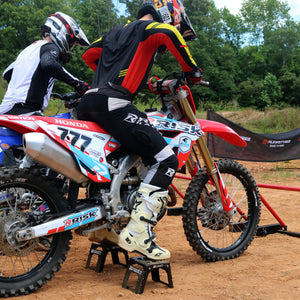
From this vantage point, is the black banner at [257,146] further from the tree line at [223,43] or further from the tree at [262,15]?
the tree at [262,15]

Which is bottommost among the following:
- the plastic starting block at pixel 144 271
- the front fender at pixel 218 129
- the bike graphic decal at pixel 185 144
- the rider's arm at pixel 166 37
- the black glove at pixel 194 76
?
the plastic starting block at pixel 144 271

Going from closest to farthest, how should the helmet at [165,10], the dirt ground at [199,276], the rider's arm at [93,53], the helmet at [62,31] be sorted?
the dirt ground at [199,276], the helmet at [165,10], the rider's arm at [93,53], the helmet at [62,31]

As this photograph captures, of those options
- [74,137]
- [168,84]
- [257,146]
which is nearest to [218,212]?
[168,84]

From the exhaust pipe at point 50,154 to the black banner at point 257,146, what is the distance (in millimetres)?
7620

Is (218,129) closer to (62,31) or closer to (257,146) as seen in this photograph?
(62,31)

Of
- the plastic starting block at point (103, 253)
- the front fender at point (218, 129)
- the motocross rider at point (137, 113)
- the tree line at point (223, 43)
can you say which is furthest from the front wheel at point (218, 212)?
the tree line at point (223, 43)

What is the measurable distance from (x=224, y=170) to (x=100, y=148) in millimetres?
1503

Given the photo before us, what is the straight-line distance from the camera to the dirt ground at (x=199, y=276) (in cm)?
301

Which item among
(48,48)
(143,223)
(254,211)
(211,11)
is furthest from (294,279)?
(211,11)

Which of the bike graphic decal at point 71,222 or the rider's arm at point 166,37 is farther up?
the rider's arm at point 166,37

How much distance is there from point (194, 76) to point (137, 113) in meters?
0.71

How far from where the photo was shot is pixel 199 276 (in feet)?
11.3

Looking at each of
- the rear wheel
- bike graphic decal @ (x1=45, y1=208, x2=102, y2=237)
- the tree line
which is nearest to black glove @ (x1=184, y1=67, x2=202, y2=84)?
bike graphic decal @ (x1=45, y1=208, x2=102, y2=237)

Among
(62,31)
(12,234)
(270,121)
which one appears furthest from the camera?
(270,121)
